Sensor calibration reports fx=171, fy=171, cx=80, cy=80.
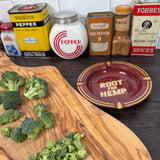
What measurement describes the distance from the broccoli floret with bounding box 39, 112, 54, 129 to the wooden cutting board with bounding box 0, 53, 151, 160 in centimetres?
2

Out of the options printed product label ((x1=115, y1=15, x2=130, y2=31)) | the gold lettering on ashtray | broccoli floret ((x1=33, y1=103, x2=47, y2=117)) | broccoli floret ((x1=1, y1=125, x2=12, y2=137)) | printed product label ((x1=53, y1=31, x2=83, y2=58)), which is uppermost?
printed product label ((x1=115, y1=15, x2=130, y2=31))

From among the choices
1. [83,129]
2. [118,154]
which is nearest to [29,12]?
[83,129]

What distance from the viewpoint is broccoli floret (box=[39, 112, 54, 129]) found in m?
0.63

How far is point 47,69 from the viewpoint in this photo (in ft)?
3.05

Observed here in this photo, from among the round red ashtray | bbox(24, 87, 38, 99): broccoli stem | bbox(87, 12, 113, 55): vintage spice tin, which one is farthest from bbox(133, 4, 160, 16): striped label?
bbox(24, 87, 38, 99): broccoli stem

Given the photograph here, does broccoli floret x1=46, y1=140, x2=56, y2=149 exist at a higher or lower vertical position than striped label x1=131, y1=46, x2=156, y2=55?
lower

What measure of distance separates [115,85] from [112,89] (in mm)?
36

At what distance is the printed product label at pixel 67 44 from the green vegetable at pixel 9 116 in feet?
1.52

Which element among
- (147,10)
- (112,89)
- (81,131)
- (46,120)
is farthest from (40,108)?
(147,10)

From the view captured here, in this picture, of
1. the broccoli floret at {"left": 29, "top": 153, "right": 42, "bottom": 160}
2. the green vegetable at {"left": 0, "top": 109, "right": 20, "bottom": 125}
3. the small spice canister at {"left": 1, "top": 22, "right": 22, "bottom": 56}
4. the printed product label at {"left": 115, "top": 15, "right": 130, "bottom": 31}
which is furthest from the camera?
the small spice canister at {"left": 1, "top": 22, "right": 22, "bottom": 56}

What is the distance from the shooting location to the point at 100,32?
966mm

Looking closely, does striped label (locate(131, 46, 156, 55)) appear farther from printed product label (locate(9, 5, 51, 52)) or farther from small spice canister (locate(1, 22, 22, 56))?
small spice canister (locate(1, 22, 22, 56))

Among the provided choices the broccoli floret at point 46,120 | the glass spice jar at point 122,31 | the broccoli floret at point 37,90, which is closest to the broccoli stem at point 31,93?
the broccoli floret at point 37,90

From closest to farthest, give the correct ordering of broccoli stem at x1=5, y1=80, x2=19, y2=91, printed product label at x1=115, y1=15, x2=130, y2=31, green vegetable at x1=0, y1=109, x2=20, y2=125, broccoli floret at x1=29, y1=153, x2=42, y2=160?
broccoli floret at x1=29, y1=153, x2=42, y2=160, green vegetable at x1=0, y1=109, x2=20, y2=125, broccoli stem at x1=5, y1=80, x2=19, y2=91, printed product label at x1=115, y1=15, x2=130, y2=31
